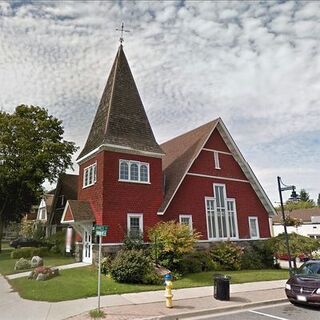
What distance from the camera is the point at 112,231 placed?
19.3m

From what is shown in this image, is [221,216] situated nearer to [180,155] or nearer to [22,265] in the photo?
[180,155]

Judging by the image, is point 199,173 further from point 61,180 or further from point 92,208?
point 61,180

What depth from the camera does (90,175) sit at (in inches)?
882

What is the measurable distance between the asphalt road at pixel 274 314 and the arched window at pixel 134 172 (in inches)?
463

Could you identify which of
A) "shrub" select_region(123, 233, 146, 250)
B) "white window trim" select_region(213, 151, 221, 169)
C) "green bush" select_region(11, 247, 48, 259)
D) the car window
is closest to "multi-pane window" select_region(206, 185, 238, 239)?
"white window trim" select_region(213, 151, 221, 169)

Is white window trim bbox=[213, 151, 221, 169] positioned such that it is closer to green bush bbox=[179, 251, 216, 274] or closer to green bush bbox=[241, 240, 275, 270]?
green bush bbox=[241, 240, 275, 270]

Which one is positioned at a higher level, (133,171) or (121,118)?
(121,118)

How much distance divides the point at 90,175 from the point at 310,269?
14.8 metres

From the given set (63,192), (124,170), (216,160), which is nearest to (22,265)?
(124,170)

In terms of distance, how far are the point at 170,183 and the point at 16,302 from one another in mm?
13272

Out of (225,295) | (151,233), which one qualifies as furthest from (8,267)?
(225,295)

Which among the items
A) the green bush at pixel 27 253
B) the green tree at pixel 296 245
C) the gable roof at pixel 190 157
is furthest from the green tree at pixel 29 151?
the green tree at pixel 296 245

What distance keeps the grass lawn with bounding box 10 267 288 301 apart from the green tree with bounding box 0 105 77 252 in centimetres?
1442

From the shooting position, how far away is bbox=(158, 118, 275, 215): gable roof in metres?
22.7
